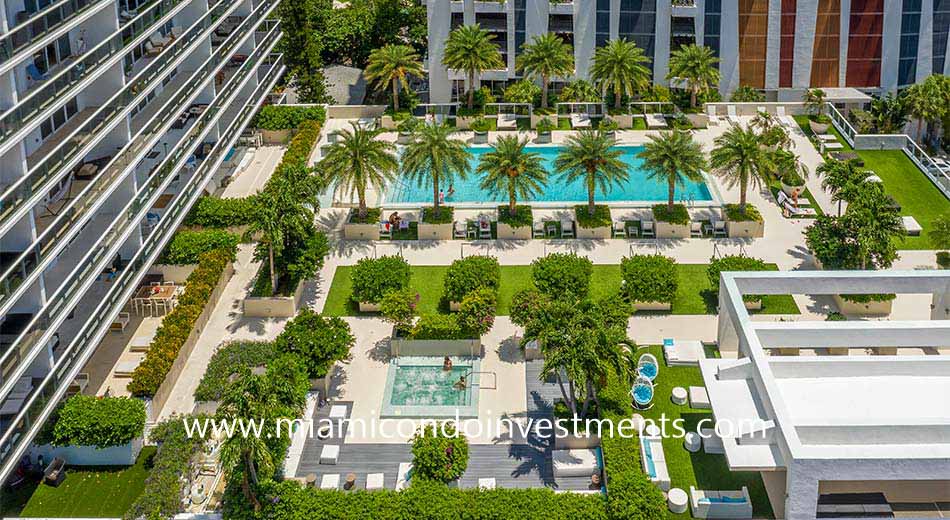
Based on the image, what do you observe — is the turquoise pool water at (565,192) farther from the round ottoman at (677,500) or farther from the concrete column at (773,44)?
the round ottoman at (677,500)

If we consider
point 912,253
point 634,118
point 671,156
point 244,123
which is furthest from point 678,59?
point 244,123

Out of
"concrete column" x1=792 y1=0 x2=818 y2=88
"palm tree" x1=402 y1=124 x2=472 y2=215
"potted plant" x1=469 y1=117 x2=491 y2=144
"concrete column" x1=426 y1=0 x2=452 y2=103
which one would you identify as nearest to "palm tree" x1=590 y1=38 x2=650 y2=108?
"potted plant" x1=469 y1=117 x2=491 y2=144

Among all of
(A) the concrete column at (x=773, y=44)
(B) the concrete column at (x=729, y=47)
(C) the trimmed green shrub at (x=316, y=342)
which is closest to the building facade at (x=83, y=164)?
(C) the trimmed green shrub at (x=316, y=342)

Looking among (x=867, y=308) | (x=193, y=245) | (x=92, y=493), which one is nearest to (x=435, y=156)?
(x=193, y=245)

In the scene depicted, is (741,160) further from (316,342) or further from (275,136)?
(275,136)

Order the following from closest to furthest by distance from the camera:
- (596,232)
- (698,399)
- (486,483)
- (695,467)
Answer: (486,483) < (695,467) < (698,399) < (596,232)

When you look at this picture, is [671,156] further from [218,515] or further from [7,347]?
[7,347]
